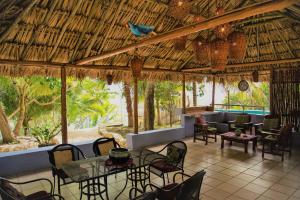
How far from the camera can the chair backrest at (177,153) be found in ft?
12.1

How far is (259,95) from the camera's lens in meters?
12.8

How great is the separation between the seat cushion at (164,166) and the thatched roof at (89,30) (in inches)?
89.7

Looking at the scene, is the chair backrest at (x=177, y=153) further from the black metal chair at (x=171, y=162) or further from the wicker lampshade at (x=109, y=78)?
the wicker lampshade at (x=109, y=78)

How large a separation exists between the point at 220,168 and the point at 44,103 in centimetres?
784

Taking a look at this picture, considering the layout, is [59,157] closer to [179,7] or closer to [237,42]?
[179,7]

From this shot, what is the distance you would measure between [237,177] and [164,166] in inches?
68.9

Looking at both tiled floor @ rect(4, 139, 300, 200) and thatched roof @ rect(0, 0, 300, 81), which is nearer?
tiled floor @ rect(4, 139, 300, 200)

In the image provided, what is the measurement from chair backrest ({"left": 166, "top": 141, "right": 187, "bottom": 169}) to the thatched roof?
2081 mm

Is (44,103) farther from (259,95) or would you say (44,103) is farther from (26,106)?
(259,95)

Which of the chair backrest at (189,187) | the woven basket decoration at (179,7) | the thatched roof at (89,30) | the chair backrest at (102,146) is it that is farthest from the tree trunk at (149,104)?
the chair backrest at (189,187)

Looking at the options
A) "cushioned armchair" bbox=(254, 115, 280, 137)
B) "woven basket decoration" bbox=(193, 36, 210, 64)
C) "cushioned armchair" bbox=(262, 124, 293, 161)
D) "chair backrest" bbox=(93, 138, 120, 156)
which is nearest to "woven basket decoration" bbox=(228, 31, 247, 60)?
"woven basket decoration" bbox=(193, 36, 210, 64)

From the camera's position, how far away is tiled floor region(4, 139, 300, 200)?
3756mm

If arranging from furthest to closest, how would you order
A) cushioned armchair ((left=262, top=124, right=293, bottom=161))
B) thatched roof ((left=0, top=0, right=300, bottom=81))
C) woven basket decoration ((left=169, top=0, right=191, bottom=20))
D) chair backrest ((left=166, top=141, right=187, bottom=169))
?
1. cushioned armchair ((left=262, top=124, right=293, bottom=161))
2. thatched roof ((left=0, top=0, right=300, bottom=81))
3. chair backrest ((left=166, top=141, right=187, bottom=169))
4. woven basket decoration ((left=169, top=0, right=191, bottom=20))

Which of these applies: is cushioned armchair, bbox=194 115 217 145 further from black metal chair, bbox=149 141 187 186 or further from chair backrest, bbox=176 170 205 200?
chair backrest, bbox=176 170 205 200
